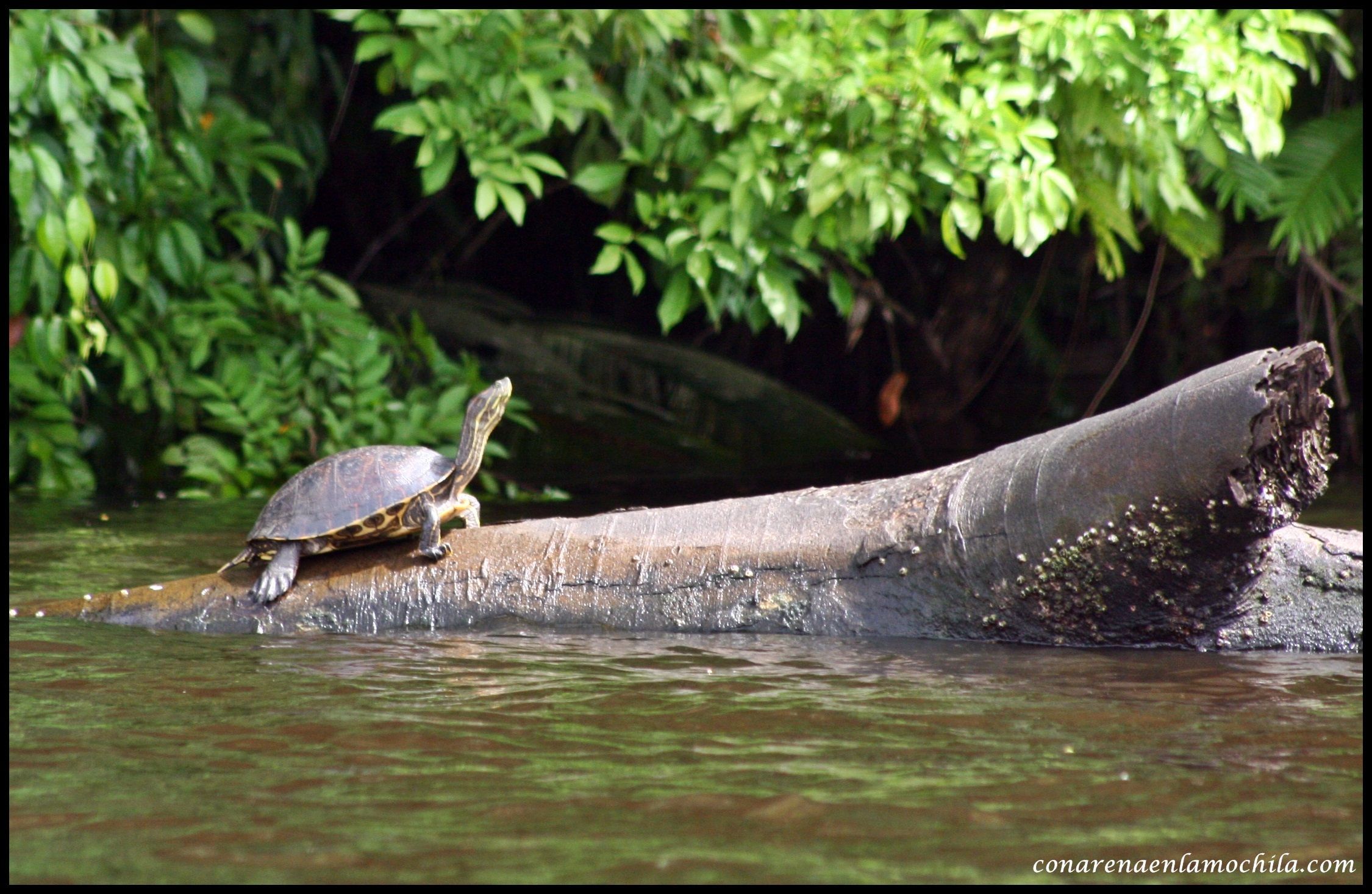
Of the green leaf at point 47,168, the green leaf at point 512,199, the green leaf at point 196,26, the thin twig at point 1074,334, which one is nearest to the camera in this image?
the green leaf at point 47,168

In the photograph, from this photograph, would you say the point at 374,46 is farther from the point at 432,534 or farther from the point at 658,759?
the point at 658,759

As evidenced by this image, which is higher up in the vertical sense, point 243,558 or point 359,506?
point 359,506

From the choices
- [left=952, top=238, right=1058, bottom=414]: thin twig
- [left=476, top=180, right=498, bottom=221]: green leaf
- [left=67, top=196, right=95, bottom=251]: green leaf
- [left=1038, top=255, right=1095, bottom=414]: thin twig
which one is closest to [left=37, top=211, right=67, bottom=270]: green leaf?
[left=67, top=196, right=95, bottom=251]: green leaf

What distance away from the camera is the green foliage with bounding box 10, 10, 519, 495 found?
5.59 metres

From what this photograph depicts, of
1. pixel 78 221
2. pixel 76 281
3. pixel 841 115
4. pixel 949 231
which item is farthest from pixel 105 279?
pixel 949 231

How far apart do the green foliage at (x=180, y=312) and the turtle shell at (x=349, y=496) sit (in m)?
2.14

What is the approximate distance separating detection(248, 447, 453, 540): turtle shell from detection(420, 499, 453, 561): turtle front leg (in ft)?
0.21

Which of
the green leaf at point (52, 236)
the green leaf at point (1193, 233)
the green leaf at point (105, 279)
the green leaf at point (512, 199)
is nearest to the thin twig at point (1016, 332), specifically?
→ the green leaf at point (1193, 233)

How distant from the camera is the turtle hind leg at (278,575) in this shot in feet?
12.8

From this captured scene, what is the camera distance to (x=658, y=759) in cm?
266

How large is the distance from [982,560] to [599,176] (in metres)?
2.78

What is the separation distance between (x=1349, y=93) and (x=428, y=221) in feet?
22.8

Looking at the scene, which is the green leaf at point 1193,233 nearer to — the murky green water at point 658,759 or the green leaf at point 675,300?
the green leaf at point 675,300

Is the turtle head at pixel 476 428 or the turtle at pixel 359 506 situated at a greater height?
the turtle head at pixel 476 428
